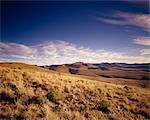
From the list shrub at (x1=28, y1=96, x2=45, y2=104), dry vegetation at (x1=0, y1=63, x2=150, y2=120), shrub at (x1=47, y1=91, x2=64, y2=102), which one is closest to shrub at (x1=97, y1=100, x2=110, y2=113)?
dry vegetation at (x1=0, y1=63, x2=150, y2=120)

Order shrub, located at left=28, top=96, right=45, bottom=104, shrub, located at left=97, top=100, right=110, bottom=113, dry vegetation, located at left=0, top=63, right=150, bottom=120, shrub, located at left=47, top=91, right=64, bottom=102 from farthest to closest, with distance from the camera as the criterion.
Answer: shrub, located at left=97, top=100, right=110, bottom=113 < shrub, located at left=47, top=91, right=64, bottom=102 < shrub, located at left=28, top=96, right=45, bottom=104 < dry vegetation, located at left=0, top=63, right=150, bottom=120

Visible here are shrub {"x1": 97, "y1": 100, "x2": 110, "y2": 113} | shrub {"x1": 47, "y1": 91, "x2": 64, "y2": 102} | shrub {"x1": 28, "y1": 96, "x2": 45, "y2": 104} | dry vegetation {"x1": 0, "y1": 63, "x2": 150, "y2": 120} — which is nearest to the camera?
dry vegetation {"x1": 0, "y1": 63, "x2": 150, "y2": 120}

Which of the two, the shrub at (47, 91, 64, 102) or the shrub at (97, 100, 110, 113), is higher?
the shrub at (47, 91, 64, 102)

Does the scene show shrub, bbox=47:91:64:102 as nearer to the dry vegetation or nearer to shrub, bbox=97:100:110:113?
the dry vegetation

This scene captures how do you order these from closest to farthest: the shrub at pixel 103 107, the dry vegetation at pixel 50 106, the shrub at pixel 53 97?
the dry vegetation at pixel 50 106
the shrub at pixel 53 97
the shrub at pixel 103 107

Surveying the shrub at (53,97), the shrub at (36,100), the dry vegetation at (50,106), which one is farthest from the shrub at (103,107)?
the shrub at (36,100)

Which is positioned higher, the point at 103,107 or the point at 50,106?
the point at 50,106

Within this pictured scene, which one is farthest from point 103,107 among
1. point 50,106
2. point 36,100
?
point 36,100

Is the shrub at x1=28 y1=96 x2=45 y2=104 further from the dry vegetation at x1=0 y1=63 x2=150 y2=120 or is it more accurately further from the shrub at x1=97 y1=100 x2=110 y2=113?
the shrub at x1=97 y1=100 x2=110 y2=113

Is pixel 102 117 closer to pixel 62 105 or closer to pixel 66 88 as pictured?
pixel 62 105

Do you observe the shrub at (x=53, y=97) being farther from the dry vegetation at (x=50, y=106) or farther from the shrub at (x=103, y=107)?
the shrub at (x=103, y=107)

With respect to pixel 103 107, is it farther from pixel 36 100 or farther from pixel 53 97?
pixel 36 100

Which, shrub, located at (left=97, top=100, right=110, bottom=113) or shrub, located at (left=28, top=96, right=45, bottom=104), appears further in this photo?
shrub, located at (left=97, top=100, right=110, bottom=113)

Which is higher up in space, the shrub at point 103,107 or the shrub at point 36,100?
the shrub at point 36,100
